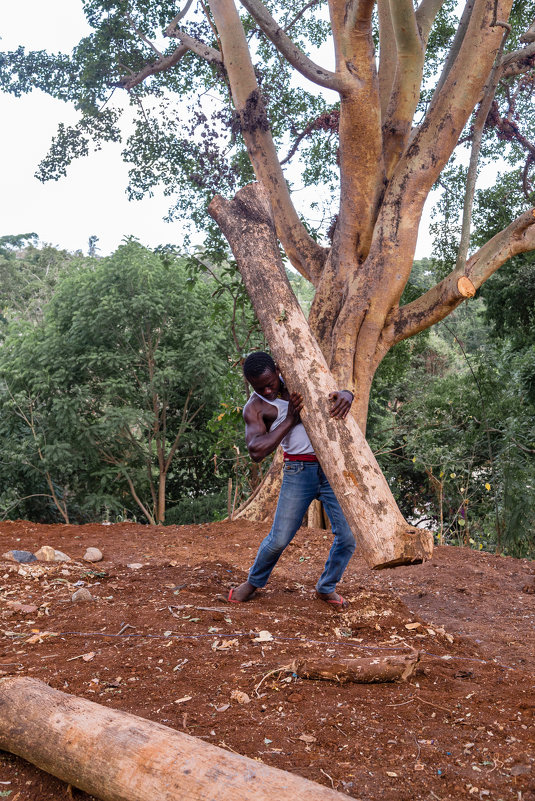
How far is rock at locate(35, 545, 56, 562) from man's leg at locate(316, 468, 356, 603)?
8.80 ft

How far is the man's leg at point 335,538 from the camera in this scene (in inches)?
178

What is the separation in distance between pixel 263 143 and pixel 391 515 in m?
5.92

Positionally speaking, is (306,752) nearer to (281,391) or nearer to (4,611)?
(281,391)

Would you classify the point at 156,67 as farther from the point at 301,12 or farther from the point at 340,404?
the point at 340,404

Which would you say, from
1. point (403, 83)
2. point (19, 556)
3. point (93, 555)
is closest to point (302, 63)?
point (403, 83)

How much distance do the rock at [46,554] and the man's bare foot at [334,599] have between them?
262 centimetres

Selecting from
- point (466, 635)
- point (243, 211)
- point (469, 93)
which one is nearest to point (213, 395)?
point (469, 93)

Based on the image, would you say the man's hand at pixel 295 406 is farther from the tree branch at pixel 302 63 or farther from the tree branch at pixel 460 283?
the tree branch at pixel 302 63

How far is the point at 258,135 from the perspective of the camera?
333 inches

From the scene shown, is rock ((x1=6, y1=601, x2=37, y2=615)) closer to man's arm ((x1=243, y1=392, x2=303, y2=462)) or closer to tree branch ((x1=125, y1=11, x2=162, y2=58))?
man's arm ((x1=243, y1=392, x2=303, y2=462))

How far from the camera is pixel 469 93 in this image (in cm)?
744

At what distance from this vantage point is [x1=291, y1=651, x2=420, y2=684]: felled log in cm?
333

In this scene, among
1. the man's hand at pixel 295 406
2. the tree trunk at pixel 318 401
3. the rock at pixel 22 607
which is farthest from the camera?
the rock at pixel 22 607

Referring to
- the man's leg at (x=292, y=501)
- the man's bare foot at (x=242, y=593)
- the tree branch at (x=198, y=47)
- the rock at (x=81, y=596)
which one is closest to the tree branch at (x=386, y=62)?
the tree branch at (x=198, y=47)
